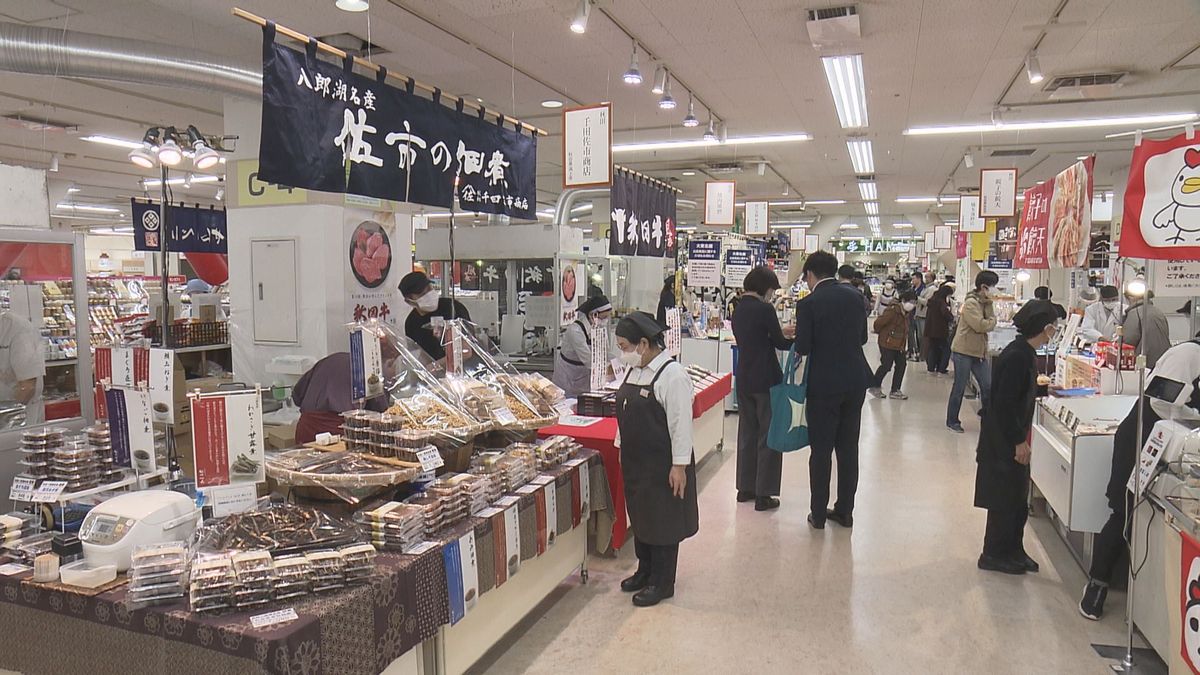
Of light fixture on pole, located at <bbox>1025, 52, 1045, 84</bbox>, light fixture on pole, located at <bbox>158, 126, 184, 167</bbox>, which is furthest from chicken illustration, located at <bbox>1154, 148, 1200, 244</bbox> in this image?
light fixture on pole, located at <bbox>158, 126, 184, 167</bbox>

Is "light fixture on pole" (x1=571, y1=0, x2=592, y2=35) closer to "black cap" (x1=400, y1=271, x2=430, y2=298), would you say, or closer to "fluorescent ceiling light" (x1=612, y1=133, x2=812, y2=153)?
"black cap" (x1=400, y1=271, x2=430, y2=298)

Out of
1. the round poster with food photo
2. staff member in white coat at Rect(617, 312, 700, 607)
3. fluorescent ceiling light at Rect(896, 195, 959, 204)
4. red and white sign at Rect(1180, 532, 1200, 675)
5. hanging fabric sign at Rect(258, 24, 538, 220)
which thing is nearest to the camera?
red and white sign at Rect(1180, 532, 1200, 675)

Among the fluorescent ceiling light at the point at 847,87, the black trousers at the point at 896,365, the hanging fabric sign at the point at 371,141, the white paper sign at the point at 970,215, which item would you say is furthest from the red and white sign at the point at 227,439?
the white paper sign at the point at 970,215

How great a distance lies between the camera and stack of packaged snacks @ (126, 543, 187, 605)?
2.18 m

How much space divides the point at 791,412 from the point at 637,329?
190 cm

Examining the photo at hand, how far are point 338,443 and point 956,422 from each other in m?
7.22

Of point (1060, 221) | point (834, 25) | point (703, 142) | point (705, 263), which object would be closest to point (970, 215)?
point (703, 142)

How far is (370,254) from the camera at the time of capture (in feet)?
20.9

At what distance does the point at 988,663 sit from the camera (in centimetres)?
341

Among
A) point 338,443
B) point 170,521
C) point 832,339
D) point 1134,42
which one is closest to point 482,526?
point 338,443

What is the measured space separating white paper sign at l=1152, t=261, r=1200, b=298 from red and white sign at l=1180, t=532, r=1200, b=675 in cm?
168

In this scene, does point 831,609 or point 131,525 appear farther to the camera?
point 831,609

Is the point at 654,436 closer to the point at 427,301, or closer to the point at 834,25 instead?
the point at 427,301

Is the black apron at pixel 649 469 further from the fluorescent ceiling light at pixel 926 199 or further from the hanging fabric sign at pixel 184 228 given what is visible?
the fluorescent ceiling light at pixel 926 199
